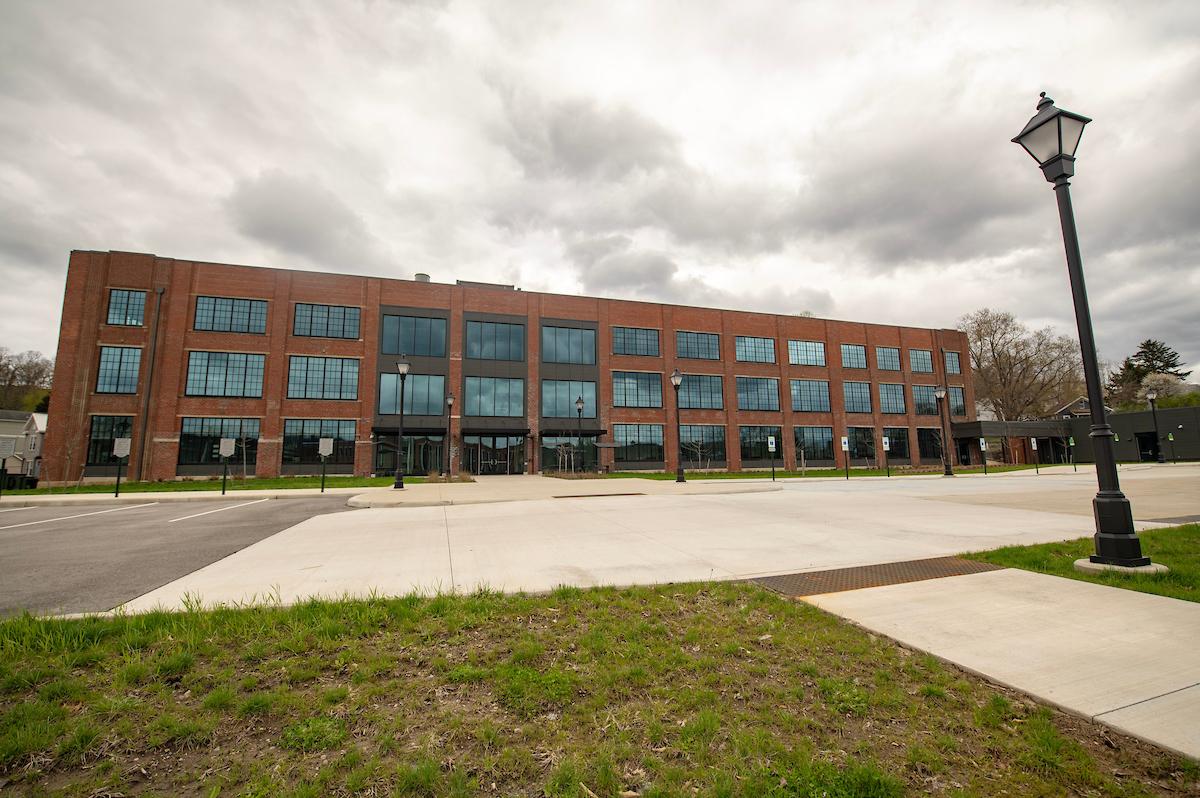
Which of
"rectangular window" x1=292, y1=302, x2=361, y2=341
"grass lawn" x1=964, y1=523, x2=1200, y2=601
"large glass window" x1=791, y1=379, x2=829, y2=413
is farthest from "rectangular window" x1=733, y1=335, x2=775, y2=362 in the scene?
"grass lawn" x1=964, y1=523, x2=1200, y2=601

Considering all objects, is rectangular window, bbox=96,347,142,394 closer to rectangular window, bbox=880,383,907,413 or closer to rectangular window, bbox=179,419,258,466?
rectangular window, bbox=179,419,258,466

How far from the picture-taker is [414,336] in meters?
40.3

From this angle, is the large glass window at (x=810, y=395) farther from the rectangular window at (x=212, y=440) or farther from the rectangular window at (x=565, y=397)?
the rectangular window at (x=212, y=440)

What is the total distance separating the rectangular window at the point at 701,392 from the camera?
1823 inches

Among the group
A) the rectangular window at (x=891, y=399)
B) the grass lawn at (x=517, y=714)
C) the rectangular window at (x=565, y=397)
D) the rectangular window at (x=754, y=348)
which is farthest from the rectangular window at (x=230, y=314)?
the rectangular window at (x=891, y=399)

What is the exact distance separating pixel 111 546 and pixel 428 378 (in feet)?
104

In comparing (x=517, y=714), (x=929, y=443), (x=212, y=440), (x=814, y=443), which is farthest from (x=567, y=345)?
(x=517, y=714)

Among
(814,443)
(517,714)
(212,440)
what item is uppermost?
(212,440)

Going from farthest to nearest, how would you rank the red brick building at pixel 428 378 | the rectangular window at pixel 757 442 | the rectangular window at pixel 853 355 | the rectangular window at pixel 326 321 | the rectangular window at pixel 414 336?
the rectangular window at pixel 853 355, the rectangular window at pixel 757 442, the rectangular window at pixel 414 336, the rectangular window at pixel 326 321, the red brick building at pixel 428 378

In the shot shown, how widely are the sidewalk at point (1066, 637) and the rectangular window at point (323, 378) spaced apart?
130 ft

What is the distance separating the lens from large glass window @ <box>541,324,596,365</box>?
143ft

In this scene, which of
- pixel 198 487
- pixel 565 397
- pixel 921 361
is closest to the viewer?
pixel 198 487

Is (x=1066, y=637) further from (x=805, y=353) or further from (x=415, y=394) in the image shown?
(x=805, y=353)

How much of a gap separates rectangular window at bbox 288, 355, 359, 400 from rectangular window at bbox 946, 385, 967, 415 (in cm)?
5991
